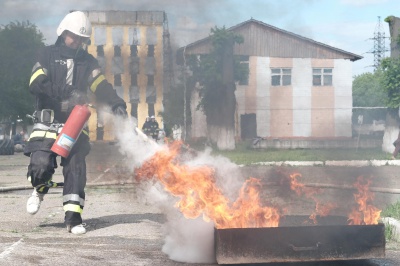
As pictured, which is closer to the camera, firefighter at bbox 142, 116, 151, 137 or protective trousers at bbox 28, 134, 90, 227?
protective trousers at bbox 28, 134, 90, 227

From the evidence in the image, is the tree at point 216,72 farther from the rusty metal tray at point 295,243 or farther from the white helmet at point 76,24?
the rusty metal tray at point 295,243

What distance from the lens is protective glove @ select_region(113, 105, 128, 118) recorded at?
834cm

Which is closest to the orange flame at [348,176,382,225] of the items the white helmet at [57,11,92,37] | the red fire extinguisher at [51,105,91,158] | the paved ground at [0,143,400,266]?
the paved ground at [0,143,400,266]

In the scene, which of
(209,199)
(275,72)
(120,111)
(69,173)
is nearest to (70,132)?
(69,173)

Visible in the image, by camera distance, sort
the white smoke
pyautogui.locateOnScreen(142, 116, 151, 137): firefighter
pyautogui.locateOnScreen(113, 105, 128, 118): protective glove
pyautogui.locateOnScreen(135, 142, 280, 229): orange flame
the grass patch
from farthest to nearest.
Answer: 1. pyautogui.locateOnScreen(142, 116, 151, 137): firefighter
2. the grass patch
3. pyautogui.locateOnScreen(113, 105, 128, 118): protective glove
4. the white smoke
5. pyautogui.locateOnScreen(135, 142, 280, 229): orange flame

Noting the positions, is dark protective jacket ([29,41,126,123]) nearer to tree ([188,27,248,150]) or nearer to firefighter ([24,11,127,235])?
firefighter ([24,11,127,235])

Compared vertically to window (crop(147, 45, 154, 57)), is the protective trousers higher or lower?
lower

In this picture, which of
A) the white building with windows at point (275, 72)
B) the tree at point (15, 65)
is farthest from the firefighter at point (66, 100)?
the tree at point (15, 65)

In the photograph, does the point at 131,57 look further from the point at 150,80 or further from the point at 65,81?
the point at 65,81

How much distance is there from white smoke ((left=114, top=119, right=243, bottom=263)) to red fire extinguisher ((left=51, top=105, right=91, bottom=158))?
59cm

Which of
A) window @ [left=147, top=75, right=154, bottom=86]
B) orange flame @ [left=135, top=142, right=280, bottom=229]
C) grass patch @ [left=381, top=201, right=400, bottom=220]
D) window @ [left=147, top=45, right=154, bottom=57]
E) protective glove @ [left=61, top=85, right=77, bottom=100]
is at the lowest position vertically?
grass patch @ [left=381, top=201, right=400, bottom=220]

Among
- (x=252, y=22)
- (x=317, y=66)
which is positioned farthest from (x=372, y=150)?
(x=252, y=22)

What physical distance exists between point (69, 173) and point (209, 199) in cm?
252

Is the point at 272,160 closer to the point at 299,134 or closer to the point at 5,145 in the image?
the point at 299,134
